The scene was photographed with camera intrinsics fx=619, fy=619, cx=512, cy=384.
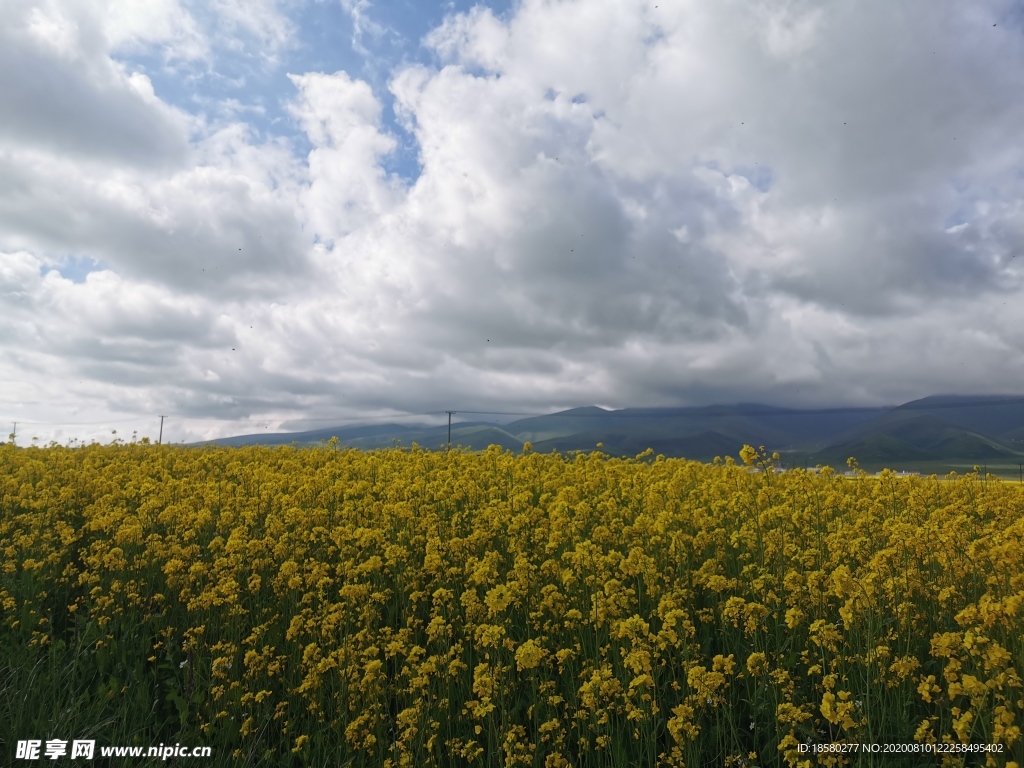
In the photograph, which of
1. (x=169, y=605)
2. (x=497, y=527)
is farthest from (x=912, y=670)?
(x=169, y=605)

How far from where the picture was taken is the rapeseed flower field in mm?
4664

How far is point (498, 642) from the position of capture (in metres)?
5.51

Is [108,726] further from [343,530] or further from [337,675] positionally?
[343,530]

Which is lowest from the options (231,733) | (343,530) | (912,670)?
(231,733)

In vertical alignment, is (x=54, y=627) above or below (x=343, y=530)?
below

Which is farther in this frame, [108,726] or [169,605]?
[169,605]

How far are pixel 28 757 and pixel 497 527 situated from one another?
15.5ft

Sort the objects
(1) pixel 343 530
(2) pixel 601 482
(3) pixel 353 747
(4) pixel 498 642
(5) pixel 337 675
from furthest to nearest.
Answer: (2) pixel 601 482, (1) pixel 343 530, (5) pixel 337 675, (4) pixel 498 642, (3) pixel 353 747

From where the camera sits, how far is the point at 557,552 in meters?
7.54

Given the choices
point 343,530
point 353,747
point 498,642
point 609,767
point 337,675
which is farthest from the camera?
point 343,530

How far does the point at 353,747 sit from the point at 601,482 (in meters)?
5.89

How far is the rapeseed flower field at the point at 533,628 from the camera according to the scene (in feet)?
15.3

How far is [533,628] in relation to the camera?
6090mm

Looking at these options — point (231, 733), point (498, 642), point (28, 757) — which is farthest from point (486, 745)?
point (28, 757)
